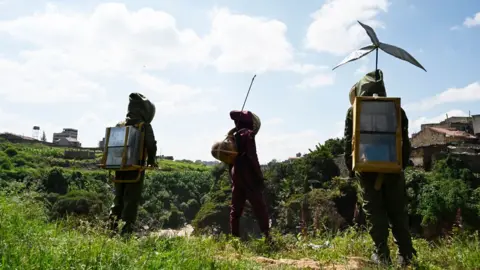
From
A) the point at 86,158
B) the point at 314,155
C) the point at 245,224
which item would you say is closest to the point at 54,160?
the point at 86,158

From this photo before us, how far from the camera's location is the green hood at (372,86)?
4777 mm

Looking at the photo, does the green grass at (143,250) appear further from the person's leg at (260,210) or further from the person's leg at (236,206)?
the person's leg at (236,206)

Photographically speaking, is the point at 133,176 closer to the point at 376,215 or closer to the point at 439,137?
the point at 376,215

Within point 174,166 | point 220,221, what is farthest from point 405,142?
point 174,166

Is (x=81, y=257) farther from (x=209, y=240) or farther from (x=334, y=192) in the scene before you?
(x=334, y=192)

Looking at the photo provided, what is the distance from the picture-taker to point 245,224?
61.1 ft

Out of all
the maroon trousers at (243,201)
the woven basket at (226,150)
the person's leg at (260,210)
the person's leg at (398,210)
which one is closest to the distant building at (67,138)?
the woven basket at (226,150)

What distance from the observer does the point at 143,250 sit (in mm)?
3639

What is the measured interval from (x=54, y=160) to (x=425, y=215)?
1745 inches

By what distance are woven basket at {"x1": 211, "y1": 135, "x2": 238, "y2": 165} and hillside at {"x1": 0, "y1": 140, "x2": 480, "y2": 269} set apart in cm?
110

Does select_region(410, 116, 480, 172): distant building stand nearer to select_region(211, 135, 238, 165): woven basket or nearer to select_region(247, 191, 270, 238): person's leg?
select_region(247, 191, 270, 238): person's leg

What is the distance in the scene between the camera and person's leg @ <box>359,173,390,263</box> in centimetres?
452

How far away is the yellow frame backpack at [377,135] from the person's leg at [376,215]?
398mm

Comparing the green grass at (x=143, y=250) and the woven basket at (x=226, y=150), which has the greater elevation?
the woven basket at (x=226, y=150)
